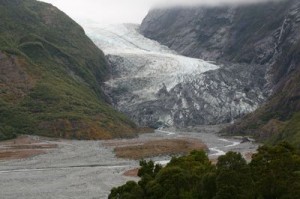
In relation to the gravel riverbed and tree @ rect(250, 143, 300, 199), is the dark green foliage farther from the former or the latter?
the gravel riverbed

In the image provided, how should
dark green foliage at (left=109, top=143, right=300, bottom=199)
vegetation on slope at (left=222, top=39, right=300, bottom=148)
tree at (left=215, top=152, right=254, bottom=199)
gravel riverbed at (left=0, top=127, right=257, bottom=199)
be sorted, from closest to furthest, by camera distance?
tree at (left=215, top=152, right=254, bottom=199), dark green foliage at (left=109, top=143, right=300, bottom=199), gravel riverbed at (left=0, top=127, right=257, bottom=199), vegetation on slope at (left=222, top=39, right=300, bottom=148)

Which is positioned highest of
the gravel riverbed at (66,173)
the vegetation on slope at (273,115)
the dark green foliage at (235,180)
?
the vegetation on slope at (273,115)

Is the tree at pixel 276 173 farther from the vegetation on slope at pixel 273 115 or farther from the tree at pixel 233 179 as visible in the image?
the vegetation on slope at pixel 273 115

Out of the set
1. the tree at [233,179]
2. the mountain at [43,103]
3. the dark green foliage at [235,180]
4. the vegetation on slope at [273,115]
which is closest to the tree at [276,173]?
the dark green foliage at [235,180]

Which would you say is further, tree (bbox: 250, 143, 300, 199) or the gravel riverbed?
the gravel riverbed

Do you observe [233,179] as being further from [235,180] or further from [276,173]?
[276,173]

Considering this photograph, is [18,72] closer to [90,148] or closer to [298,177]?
[90,148]

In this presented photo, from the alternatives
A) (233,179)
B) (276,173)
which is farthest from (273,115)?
(233,179)

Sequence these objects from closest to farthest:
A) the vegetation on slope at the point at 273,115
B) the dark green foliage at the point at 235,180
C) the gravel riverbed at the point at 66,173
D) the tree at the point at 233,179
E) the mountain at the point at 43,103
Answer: the tree at the point at 233,179
the dark green foliage at the point at 235,180
the gravel riverbed at the point at 66,173
the mountain at the point at 43,103
the vegetation on slope at the point at 273,115

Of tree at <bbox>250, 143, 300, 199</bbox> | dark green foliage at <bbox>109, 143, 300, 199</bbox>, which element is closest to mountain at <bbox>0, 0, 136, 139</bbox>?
dark green foliage at <bbox>109, 143, 300, 199</bbox>
